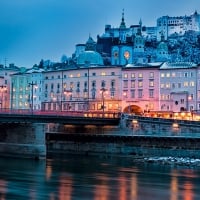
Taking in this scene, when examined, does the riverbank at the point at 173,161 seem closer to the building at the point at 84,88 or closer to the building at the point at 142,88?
the building at the point at 142,88

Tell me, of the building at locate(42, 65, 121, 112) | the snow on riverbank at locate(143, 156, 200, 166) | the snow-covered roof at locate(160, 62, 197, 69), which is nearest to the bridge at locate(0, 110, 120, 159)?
the snow on riverbank at locate(143, 156, 200, 166)

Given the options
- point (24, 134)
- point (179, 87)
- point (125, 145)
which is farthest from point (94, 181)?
point (179, 87)

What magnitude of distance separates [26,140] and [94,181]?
87.3 ft

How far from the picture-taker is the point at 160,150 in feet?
299

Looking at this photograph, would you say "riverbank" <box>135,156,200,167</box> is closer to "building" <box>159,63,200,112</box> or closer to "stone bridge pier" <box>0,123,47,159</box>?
"stone bridge pier" <box>0,123,47,159</box>

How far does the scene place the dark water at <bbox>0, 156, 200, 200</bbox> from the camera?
47156mm

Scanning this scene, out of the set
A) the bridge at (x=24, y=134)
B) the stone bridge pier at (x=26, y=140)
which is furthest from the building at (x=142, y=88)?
the stone bridge pier at (x=26, y=140)

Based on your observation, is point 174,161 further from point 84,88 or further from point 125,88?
point 84,88

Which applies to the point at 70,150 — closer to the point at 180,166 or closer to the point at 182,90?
the point at 180,166

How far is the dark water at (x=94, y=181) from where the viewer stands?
47156 mm

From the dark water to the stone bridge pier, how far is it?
12.5 ft

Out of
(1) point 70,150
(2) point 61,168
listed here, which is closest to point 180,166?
(2) point 61,168

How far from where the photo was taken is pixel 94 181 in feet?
183

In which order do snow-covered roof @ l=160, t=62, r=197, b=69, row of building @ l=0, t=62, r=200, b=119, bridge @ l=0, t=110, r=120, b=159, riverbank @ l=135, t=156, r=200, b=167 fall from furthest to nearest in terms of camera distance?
snow-covered roof @ l=160, t=62, r=197, b=69
row of building @ l=0, t=62, r=200, b=119
bridge @ l=0, t=110, r=120, b=159
riverbank @ l=135, t=156, r=200, b=167
